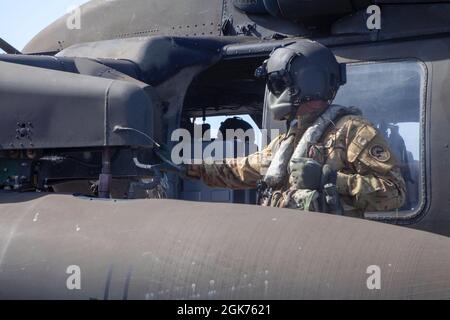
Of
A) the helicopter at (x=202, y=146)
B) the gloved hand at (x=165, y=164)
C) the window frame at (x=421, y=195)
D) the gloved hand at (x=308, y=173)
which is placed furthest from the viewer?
the window frame at (x=421, y=195)

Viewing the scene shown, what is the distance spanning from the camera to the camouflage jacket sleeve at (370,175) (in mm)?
3342

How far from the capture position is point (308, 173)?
10.6ft

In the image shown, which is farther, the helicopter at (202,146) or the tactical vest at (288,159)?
the tactical vest at (288,159)

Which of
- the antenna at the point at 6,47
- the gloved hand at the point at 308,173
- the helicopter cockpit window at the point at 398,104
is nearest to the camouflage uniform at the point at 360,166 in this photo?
the gloved hand at the point at 308,173

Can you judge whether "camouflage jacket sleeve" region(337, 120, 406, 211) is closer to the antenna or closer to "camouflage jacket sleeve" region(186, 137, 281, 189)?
"camouflage jacket sleeve" region(186, 137, 281, 189)

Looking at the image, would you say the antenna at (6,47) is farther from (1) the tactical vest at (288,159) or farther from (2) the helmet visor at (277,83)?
(1) the tactical vest at (288,159)

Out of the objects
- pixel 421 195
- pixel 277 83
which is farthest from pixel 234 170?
pixel 421 195

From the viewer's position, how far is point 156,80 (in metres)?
4.49

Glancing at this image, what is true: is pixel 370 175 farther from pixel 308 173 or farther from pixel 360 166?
pixel 308 173

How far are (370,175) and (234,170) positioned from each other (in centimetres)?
85
